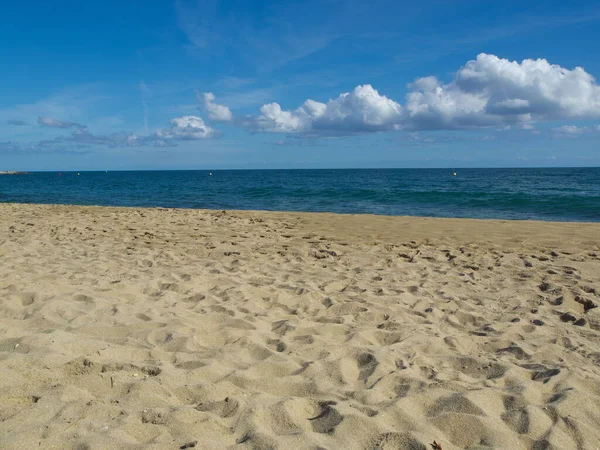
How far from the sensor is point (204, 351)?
3.75 meters

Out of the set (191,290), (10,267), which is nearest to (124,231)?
(10,267)

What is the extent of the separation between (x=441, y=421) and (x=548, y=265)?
527 centimetres

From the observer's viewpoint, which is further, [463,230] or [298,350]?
[463,230]

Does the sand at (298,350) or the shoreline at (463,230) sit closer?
the sand at (298,350)

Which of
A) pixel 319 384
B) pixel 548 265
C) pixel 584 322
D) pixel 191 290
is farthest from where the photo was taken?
pixel 548 265

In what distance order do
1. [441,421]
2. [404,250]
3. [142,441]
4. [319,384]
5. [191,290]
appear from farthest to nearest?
[404,250], [191,290], [319,384], [441,421], [142,441]

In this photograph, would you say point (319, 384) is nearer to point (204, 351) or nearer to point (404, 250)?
point (204, 351)

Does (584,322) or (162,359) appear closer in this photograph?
(162,359)

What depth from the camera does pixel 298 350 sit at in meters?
3.80

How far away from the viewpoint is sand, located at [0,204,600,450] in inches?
103

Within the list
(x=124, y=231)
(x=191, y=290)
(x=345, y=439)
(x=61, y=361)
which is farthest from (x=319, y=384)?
(x=124, y=231)

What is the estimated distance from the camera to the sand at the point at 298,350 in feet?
8.57

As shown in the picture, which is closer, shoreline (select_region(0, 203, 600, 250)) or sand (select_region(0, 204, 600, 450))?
sand (select_region(0, 204, 600, 450))

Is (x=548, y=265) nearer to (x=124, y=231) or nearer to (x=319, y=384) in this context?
(x=319, y=384)
